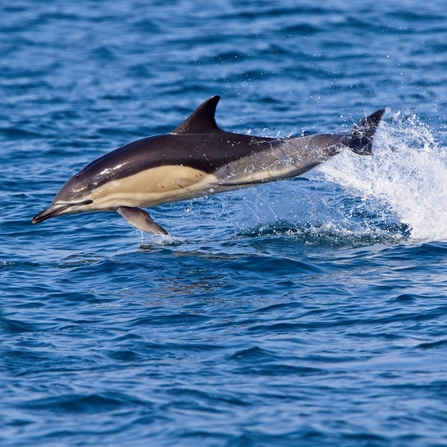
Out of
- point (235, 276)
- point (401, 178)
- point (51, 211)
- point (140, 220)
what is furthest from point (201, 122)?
point (401, 178)

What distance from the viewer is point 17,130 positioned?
2125cm

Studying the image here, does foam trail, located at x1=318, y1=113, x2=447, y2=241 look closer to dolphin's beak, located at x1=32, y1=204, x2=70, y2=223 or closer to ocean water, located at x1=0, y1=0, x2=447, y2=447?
ocean water, located at x1=0, y1=0, x2=447, y2=447

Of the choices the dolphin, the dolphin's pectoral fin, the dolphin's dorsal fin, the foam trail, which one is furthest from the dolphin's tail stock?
the dolphin's pectoral fin

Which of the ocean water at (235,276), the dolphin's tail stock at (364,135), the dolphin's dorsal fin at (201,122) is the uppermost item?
the dolphin's dorsal fin at (201,122)

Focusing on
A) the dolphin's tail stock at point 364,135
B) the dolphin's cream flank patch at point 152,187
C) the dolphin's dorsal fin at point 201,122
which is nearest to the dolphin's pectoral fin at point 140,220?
the dolphin's cream flank patch at point 152,187

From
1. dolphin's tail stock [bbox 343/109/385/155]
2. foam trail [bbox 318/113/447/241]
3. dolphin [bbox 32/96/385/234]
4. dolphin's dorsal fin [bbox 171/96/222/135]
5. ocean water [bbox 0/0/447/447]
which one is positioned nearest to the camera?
ocean water [bbox 0/0/447/447]

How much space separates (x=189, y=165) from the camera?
12.4 m

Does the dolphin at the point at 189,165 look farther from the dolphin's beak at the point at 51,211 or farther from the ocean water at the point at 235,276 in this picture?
the ocean water at the point at 235,276

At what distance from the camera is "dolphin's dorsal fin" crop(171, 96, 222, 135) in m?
12.3

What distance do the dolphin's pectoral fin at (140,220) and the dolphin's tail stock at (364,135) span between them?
282 centimetres

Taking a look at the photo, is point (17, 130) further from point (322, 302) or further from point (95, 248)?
point (322, 302)

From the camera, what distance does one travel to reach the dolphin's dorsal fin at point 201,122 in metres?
12.3

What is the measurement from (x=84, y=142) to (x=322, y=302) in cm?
1080

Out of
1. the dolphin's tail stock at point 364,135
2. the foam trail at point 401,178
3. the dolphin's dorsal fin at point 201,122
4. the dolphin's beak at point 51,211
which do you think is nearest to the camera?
the dolphin's dorsal fin at point 201,122
